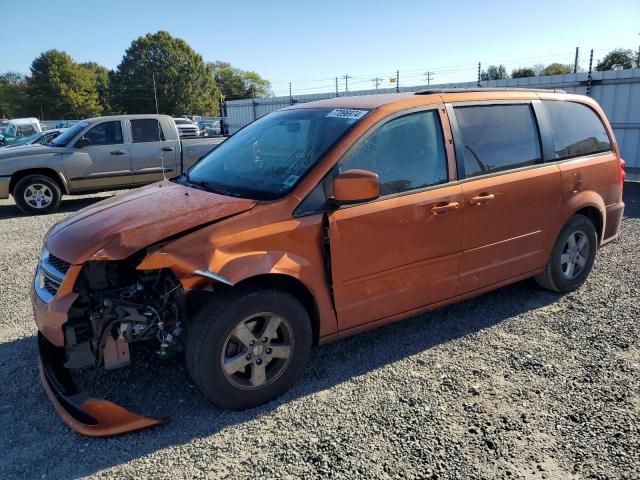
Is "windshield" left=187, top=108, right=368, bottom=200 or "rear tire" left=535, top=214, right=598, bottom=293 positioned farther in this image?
"rear tire" left=535, top=214, right=598, bottom=293

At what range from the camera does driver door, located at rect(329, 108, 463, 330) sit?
10.3 ft

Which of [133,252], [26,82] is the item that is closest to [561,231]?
[133,252]

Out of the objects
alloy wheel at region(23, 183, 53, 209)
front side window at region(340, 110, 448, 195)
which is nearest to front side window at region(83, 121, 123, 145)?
alloy wheel at region(23, 183, 53, 209)

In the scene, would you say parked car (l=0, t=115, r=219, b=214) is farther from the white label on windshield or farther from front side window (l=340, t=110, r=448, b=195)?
front side window (l=340, t=110, r=448, b=195)

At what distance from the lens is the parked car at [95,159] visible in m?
9.32

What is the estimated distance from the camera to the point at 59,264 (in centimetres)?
297

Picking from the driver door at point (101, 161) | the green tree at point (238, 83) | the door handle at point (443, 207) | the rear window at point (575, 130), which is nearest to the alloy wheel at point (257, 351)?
the door handle at point (443, 207)

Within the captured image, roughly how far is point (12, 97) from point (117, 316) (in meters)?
95.4

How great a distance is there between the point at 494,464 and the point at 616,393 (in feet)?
3.83

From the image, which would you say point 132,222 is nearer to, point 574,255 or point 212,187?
point 212,187

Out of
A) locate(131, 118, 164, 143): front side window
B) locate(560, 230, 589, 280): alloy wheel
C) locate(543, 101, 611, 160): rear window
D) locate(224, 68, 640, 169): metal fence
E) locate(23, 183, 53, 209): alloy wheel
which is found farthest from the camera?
locate(224, 68, 640, 169): metal fence

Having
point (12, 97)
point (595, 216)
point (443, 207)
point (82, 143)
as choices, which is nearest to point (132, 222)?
point (443, 207)

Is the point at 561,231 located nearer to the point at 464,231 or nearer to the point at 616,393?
the point at 464,231

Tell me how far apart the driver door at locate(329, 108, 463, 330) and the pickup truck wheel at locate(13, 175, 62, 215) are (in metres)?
8.28
